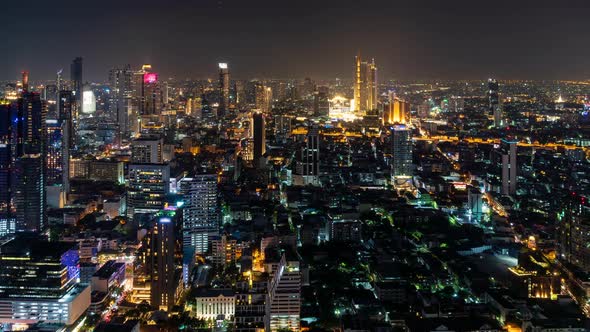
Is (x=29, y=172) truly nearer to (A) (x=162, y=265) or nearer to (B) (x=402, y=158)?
(A) (x=162, y=265)

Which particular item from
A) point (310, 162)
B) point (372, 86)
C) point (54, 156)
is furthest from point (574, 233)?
point (372, 86)

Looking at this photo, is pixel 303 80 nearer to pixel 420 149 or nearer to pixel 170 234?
pixel 420 149

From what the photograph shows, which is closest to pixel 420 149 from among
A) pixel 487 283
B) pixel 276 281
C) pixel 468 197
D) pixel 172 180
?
pixel 468 197

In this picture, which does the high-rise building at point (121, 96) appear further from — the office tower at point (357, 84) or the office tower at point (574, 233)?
the office tower at point (574, 233)

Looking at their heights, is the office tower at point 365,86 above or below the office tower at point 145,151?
above

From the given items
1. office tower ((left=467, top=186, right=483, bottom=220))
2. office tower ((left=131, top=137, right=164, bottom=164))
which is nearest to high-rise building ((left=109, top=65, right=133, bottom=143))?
office tower ((left=131, top=137, right=164, bottom=164))

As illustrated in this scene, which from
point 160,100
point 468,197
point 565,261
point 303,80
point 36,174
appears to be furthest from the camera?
point 303,80

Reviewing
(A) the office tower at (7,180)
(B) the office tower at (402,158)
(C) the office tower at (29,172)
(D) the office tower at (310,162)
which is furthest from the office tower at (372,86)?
(A) the office tower at (7,180)

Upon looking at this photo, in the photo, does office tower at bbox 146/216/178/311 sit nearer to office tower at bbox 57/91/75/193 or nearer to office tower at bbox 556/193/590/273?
office tower at bbox 556/193/590/273
